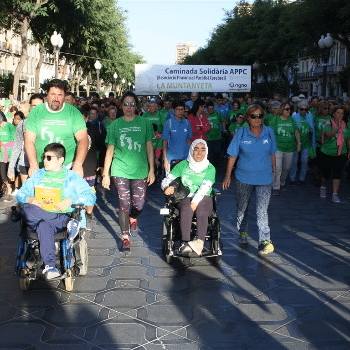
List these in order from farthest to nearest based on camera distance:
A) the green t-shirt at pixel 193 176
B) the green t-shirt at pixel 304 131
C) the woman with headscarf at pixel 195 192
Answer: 1. the green t-shirt at pixel 304 131
2. the green t-shirt at pixel 193 176
3. the woman with headscarf at pixel 195 192

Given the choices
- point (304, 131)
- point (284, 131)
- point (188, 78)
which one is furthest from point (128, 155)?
point (188, 78)

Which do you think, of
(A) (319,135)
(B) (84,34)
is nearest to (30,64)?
(B) (84,34)

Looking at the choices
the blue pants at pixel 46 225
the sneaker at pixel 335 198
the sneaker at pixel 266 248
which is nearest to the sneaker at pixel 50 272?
the blue pants at pixel 46 225

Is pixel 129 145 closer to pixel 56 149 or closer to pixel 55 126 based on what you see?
pixel 55 126

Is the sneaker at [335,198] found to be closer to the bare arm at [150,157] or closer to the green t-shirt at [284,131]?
the green t-shirt at [284,131]

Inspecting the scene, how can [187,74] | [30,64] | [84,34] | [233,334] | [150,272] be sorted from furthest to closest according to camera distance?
[30,64]
[84,34]
[187,74]
[150,272]
[233,334]

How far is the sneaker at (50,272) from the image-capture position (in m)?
5.12

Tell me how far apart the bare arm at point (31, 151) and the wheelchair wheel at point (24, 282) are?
1.08m

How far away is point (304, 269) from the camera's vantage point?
6289 mm

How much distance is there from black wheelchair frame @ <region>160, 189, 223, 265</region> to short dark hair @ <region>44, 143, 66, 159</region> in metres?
1.28

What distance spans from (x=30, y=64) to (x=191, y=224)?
76083 mm

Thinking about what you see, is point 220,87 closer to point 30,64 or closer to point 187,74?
point 187,74

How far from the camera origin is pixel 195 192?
659cm

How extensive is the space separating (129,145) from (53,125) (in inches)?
48.6
